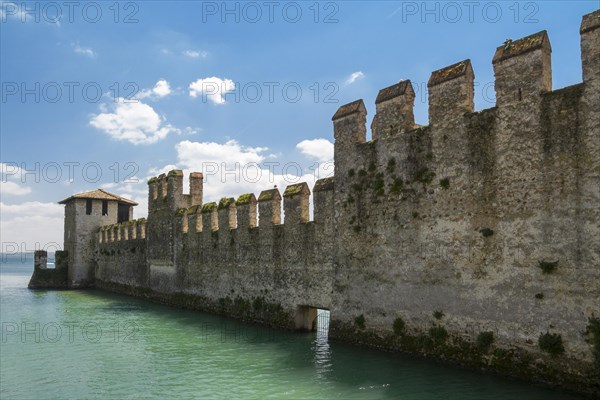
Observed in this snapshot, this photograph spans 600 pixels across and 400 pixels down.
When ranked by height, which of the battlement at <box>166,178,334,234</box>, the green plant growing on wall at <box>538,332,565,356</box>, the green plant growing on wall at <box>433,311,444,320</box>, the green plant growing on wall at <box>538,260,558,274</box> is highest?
the battlement at <box>166,178,334,234</box>

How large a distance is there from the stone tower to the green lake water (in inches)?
823

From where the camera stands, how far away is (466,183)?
1148 centimetres

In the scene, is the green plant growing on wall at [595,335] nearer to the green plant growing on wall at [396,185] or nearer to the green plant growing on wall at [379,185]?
the green plant growing on wall at [396,185]

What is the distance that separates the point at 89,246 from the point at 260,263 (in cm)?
2588

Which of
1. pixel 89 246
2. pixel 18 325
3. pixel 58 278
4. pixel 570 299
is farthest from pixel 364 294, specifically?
pixel 58 278

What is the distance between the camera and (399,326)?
1277cm

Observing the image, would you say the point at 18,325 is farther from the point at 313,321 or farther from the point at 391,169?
the point at 391,169

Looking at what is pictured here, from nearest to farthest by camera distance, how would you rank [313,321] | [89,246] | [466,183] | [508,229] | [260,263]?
[508,229] < [466,183] < [313,321] < [260,263] < [89,246]

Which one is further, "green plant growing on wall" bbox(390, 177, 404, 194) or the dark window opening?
the dark window opening

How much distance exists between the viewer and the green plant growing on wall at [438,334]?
11.6m

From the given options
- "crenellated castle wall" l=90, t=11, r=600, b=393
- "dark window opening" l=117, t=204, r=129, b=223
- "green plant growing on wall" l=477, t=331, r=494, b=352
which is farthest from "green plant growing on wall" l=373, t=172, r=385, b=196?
"dark window opening" l=117, t=204, r=129, b=223

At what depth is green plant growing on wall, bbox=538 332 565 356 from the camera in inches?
375

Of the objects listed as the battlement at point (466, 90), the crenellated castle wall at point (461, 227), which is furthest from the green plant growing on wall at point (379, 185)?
the battlement at point (466, 90)

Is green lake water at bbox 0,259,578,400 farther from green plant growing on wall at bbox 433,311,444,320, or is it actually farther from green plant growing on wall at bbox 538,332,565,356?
green plant growing on wall at bbox 433,311,444,320
